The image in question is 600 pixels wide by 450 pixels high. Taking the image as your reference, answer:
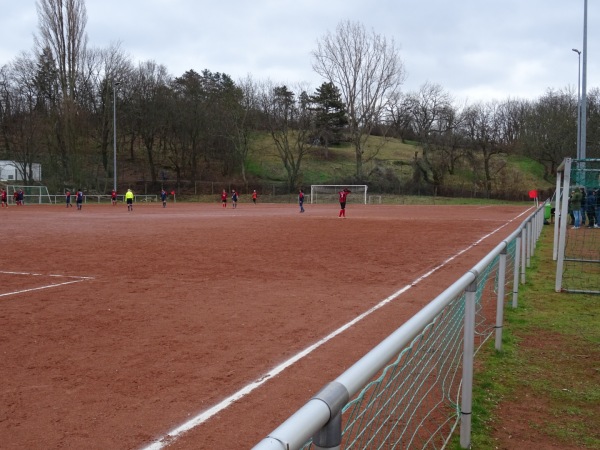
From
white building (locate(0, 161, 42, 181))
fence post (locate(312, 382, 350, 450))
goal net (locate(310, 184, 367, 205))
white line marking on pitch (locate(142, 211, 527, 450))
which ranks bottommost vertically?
white line marking on pitch (locate(142, 211, 527, 450))

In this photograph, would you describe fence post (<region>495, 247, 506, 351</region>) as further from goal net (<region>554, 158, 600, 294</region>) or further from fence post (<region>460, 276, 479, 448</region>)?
goal net (<region>554, 158, 600, 294</region>)

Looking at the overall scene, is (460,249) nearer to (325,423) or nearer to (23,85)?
(325,423)

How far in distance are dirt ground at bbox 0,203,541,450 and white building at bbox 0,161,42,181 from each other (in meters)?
58.2

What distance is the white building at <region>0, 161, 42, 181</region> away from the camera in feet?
220

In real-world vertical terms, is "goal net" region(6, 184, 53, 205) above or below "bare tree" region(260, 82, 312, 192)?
below

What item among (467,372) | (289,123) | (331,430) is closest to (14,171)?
(289,123)

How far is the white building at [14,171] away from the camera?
220 feet

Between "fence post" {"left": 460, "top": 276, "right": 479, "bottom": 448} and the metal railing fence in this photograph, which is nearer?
the metal railing fence

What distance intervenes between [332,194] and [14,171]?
137 ft

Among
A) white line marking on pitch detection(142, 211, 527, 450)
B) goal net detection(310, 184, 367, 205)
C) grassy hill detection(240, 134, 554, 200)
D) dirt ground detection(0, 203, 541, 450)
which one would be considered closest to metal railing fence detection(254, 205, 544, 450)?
dirt ground detection(0, 203, 541, 450)

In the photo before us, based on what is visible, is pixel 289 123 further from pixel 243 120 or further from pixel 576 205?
pixel 576 205

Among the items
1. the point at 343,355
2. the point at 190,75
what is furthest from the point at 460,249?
the point at 190,75

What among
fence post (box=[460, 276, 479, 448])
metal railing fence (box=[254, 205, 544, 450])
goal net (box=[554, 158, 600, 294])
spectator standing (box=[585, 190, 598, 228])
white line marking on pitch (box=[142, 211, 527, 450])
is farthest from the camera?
spectator standing (box=[585, 190, 598, 228])

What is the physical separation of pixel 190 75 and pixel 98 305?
8233cm
